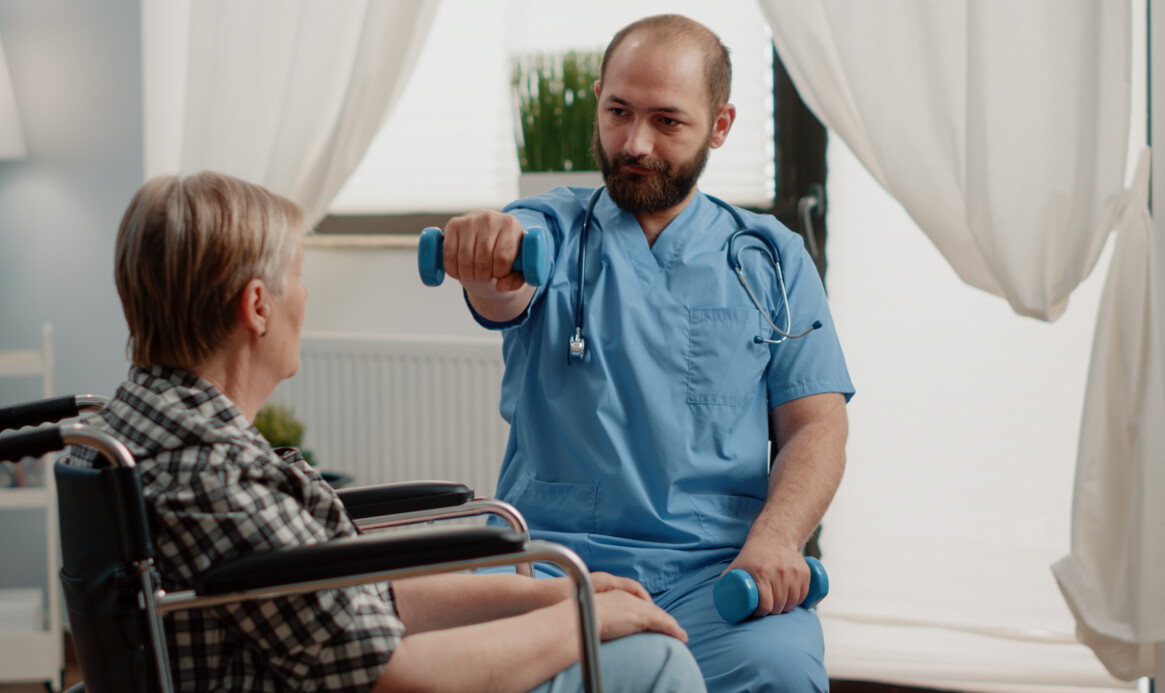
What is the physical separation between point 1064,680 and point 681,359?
1252 millimetres

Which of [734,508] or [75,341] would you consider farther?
[75,341]

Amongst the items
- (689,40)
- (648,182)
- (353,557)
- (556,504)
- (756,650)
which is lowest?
(756,650)

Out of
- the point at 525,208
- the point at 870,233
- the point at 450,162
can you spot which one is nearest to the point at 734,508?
the point at 525,208

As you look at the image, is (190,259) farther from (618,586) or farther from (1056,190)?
(1056,190)

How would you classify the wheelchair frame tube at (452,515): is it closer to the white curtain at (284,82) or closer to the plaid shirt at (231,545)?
the plaid shirt at (231,545)

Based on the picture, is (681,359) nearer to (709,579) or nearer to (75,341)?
(709,579)

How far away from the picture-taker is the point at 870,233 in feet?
7.53

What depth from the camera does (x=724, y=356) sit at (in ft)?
4.93

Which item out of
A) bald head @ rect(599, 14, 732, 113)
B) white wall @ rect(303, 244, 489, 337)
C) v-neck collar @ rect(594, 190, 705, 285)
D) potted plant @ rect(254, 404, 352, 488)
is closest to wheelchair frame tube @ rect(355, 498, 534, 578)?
v-neck collar @ rect(594, 190, 705, 285)

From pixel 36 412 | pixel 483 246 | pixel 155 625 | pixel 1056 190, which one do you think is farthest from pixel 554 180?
pixel 155 625

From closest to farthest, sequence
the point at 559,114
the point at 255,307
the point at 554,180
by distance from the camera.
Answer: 1. the point at 255,307
2. the point at 554,180
3. the point at 559,114

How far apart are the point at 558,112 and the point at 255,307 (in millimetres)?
1337

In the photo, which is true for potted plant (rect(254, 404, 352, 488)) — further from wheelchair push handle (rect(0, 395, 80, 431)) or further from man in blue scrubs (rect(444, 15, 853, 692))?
wheelchair push handle (rect(0, 395, 80, 431))

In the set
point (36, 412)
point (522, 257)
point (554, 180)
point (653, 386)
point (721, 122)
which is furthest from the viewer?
point (554, 180)
